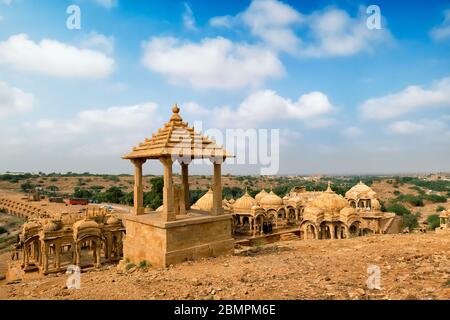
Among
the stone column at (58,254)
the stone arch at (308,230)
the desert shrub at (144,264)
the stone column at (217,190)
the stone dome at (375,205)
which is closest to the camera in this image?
the desert shrub at (144,264)

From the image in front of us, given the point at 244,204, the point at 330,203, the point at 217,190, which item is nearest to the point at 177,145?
the point at 217,190

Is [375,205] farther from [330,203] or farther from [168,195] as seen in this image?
[168,195]

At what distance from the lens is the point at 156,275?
7.96 m

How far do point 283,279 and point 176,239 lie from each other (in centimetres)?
344

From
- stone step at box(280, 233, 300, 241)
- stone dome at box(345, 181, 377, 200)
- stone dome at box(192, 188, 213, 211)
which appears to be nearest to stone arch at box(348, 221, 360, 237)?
A: stone step at box(280, 233, 300, 241)

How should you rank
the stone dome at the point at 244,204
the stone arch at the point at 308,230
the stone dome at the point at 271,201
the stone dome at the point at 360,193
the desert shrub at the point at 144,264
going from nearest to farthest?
the desert shrub at the point at 144,264 < the stone arch at the point at 308,230 < the stone dome at the point at 244,204 < the stone dome at the point at 271,201 < the stone dome at the point at 360,193

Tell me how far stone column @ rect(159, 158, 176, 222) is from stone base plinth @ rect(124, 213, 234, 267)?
24cm

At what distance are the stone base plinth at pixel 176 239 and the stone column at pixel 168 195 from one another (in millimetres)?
237

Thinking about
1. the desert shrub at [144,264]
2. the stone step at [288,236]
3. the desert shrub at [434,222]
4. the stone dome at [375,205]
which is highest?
the desert shrub at [144,264]

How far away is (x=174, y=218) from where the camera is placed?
9297mm

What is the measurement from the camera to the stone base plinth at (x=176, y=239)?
8.93m

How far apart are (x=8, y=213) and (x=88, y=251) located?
41302 mm

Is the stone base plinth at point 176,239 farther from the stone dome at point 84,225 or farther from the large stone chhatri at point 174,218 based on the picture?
the stone dome at point 84,225

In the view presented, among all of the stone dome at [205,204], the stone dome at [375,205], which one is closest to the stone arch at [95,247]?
the stone dome at [205,204]
